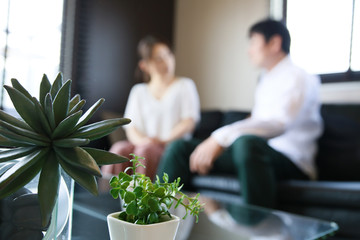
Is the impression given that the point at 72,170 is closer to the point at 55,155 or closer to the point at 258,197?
the point at 55,155

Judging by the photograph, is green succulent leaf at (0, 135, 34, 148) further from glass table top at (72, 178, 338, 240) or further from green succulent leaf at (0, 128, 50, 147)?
glass table top at (72, 178, 338, 240)

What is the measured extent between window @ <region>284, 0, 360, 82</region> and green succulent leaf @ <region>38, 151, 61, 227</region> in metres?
2.44

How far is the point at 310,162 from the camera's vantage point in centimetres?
183

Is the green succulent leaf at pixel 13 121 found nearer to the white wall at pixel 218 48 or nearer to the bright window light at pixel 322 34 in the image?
the bright window light at pixel 322 34

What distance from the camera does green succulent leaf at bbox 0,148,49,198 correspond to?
13.0 inches

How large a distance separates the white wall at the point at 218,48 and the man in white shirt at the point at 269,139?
1.09 m

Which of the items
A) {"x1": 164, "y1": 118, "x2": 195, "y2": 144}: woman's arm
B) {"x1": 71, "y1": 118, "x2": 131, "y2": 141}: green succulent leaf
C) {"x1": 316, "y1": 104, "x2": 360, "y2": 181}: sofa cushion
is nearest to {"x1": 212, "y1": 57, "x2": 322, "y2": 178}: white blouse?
{"x1": 316, "y1": 104, "x2": 360, "y2": 181}: sofa cushion

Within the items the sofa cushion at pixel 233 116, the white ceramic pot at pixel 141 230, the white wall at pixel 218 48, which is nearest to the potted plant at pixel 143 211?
the white ceramic pot at pixel 141 230

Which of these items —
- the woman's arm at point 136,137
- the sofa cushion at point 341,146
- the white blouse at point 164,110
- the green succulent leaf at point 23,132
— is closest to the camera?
the green succulent leaf at point 23,132

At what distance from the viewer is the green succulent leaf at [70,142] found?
1.11 ft

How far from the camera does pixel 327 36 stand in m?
2.63

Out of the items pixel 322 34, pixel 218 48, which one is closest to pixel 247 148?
pixel 322 34

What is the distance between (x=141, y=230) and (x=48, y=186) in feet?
0.35

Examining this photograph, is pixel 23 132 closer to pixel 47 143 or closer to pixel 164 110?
pixel 47 143
